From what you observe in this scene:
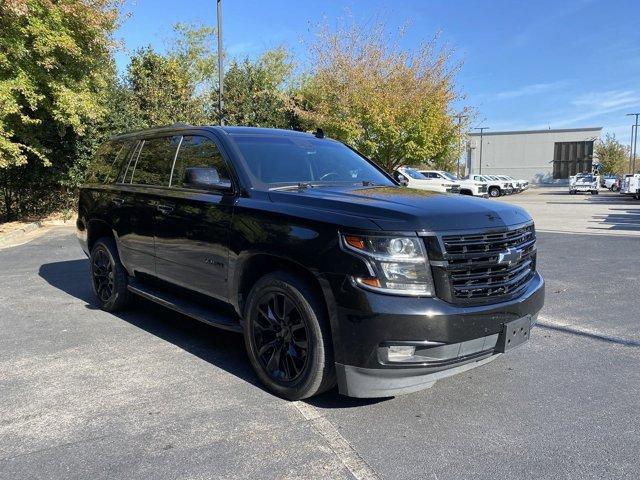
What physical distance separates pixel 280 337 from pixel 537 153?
295 feet

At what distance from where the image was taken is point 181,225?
174 inches

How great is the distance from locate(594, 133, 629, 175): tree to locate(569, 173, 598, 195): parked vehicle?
38.3m

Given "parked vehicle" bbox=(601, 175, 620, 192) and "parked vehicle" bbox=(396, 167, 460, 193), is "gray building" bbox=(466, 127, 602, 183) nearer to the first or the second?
"parked vehicle" bbox=(601, 175, 620, 192)

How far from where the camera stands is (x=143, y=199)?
4988 millimetres

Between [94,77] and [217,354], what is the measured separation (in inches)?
514

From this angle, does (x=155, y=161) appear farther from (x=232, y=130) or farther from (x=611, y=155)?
(x=611, y=155)

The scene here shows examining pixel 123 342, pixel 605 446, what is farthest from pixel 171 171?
pixel 605 446

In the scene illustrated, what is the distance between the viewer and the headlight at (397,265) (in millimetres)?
3027

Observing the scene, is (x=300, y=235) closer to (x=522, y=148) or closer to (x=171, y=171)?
(x=171, y=171)

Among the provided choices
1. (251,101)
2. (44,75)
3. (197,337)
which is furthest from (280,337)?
(251,101)

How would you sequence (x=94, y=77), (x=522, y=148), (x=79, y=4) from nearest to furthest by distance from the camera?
1. (x=79, y=4)
2. (x=94, y=77)
3. (x=522, y=148)

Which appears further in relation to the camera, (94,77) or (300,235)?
(94,77)

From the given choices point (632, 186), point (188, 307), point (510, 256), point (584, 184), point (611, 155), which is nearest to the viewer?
point (510, 256)

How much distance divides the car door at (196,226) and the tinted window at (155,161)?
0.16 meters
